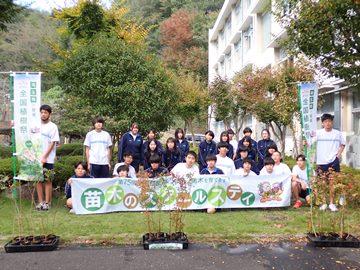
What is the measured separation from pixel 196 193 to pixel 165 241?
197 centimetres

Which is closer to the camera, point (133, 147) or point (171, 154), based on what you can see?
point (133, 147)

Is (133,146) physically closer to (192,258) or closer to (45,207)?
(45,207)

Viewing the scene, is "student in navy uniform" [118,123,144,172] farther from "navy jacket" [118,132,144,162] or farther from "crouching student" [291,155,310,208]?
"crouching student" [291,155,310,208]

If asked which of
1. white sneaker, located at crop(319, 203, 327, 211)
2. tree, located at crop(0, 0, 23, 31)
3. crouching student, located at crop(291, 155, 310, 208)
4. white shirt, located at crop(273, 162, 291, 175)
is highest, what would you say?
tree, located at crop(0, 0, 23, 31)

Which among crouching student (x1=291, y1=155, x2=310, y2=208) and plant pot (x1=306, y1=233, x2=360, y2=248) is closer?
plant pot (x1=306, y1=233, x2=360, y2=248)

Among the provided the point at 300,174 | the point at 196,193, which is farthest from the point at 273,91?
the point at 196,193

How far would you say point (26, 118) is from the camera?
20.8 feet

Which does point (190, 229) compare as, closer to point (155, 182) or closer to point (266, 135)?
point (155, 182)

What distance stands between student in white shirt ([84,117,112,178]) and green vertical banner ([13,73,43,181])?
139 centimetres

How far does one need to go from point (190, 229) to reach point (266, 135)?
12.9 ft

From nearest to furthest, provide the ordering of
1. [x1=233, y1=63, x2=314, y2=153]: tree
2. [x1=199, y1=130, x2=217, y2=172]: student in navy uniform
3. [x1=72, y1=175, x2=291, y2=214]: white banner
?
[x1=72, y1=175, x2=291, y2=214]: white banner, [x1=199, y1=130, x2=217, y2=172]: student in navy uniform, [x1=233, y1=63, x2=314, y2=153]: tree

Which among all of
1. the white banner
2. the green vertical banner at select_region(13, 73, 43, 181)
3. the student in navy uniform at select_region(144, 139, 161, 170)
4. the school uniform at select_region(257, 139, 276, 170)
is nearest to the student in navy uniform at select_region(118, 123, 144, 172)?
the student in navy uniform at select_region(144, 139, 161, 170)

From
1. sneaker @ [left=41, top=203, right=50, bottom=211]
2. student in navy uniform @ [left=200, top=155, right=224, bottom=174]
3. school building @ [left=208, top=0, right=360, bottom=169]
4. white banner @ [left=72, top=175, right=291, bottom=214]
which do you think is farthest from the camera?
school building @ [left=208, top=0, right=360, bottom=169]

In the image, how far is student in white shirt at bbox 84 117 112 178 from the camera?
7.63m
